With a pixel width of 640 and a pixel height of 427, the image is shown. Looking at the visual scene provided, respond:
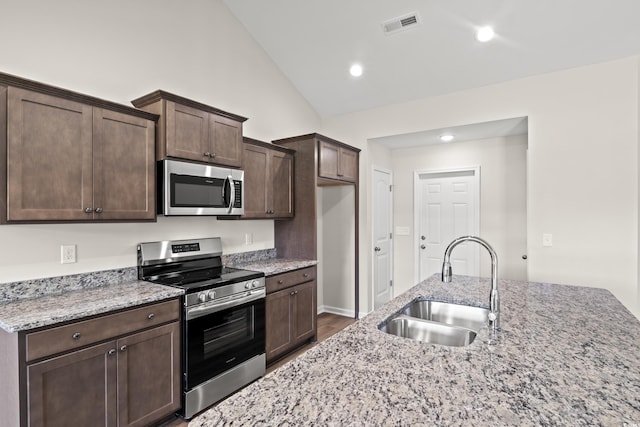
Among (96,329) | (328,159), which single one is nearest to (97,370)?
(96,329)

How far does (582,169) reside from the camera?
321 cm

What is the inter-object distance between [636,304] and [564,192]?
117 centimetres

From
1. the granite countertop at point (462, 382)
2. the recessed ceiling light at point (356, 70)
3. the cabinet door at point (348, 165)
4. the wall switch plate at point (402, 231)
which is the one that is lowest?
the granite countertop at point (462, 382)

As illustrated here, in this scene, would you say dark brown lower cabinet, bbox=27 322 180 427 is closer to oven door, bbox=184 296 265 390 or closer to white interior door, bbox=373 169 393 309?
oven door, bbox=184 296 265 390

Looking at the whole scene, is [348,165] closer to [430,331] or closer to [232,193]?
[232,193]

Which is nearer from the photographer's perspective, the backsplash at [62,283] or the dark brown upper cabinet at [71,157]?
the dark brown upper cabinet at [71,157]

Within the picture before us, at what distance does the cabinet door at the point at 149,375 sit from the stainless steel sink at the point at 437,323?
144 centimetres

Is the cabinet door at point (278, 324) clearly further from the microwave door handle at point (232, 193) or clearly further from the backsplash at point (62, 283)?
the backsplash at point (62, 283)

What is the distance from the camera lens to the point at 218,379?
243 centimetres

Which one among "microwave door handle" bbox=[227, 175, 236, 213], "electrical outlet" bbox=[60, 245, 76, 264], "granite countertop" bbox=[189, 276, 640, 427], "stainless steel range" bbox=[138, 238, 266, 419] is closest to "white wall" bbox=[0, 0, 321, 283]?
"electrical outlet" bbox=[60, 245, 76, 264]

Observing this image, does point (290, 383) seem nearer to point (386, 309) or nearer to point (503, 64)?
point (386, 309)

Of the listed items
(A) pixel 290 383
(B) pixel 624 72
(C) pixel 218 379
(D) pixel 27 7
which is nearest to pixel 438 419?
(A) pixel 290 383

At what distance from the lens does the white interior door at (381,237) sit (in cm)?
458

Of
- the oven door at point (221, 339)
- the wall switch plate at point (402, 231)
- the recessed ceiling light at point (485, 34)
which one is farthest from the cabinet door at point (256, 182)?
the wall switch plate at point (402, 231)
